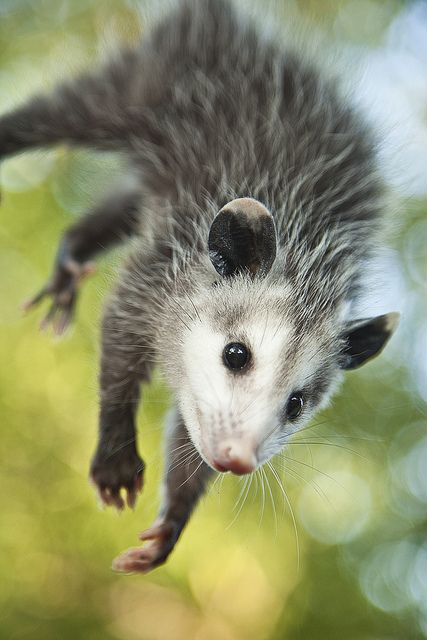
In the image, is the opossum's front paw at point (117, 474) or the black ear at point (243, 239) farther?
the opossum's front paw at point (117, 474)

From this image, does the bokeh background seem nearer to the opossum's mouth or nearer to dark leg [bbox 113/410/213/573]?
dark leg [bbox 113/410/213/573]

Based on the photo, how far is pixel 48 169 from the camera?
3.58m

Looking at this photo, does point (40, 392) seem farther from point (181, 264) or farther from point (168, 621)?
point (181, 264)

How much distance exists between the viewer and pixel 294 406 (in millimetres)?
1663

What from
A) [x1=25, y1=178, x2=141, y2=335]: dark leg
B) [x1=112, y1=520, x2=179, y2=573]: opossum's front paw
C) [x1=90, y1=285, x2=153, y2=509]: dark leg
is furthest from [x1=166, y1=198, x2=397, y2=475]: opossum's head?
[x1=25, y1=178, x2=141, y2=335]: dark leg

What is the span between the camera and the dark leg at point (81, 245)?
243 cm

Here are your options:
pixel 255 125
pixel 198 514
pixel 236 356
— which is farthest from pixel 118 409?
pixel 198 514

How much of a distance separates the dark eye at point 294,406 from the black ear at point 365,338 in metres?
0.18

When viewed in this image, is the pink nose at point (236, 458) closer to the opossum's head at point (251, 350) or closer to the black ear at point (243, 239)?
the opossum's head at point (251, 350)

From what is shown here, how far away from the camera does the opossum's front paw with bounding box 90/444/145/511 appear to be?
6.14ft

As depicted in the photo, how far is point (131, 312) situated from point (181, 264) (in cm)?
21

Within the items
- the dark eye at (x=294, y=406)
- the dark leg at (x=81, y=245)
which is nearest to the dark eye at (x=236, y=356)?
the dark eye at (x=294, y=406)

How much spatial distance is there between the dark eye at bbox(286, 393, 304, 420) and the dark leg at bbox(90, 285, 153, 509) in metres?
0.44

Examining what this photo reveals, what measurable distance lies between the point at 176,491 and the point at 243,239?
2.48 feet
